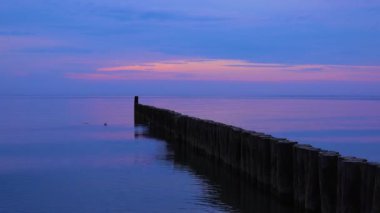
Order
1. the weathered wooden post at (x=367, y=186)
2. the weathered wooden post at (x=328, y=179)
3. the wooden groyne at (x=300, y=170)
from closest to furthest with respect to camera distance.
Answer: the weathered wooden post at (x=367, y=186) < the wooden groyne at (x=300, y=170) < the weathered wooden post at (x=328, y=179)

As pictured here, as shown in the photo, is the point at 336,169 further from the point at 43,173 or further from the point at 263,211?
the point at 43,173

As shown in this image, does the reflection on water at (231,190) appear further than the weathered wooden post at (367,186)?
Yes

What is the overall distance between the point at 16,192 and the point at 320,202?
6.12 m

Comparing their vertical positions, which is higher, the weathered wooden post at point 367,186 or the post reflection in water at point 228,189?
the weathered wooden post at point 367,186

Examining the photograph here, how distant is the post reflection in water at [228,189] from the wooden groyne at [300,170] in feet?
0.49

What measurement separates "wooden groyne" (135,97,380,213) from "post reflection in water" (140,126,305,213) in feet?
0.49

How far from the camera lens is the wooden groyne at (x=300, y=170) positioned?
7343mm

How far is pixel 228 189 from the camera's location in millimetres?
11859

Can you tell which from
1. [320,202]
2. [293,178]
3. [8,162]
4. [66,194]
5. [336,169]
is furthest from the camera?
[8,162]

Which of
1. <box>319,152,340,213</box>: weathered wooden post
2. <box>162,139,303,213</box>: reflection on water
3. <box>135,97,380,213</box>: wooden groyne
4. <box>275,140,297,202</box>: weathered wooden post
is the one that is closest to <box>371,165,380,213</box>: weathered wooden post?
<box>135,97,380,213</box>: wooden groyne

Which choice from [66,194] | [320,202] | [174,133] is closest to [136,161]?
[66,194]

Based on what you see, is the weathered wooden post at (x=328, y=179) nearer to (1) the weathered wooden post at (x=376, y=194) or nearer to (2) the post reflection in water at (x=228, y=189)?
(2) the post reflection in water at (x=228, y=189)

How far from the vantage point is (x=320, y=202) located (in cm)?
888

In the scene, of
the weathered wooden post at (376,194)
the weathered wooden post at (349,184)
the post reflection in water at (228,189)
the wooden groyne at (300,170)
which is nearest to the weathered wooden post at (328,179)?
the wooden groyne at (300,170)
